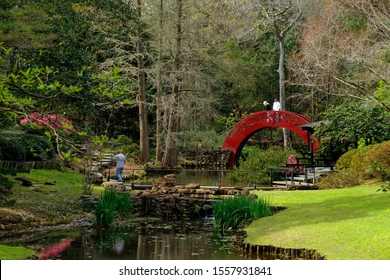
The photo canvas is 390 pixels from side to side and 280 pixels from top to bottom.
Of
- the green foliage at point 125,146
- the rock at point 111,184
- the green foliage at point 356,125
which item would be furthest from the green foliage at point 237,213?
the green foliage at point 125,146

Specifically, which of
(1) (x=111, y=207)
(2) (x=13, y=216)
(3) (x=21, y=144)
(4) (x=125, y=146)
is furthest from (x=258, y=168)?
(2) (x=13, y=216)

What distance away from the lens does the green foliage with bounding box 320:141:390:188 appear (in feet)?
80.0

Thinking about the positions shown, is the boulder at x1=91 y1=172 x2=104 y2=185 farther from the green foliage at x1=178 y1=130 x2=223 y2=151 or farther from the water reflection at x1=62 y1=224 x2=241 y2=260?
the green foliage at x1=178 y1=130 x2=223 y2=151

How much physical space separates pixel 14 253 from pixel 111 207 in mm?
5223

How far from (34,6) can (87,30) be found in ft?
5.60

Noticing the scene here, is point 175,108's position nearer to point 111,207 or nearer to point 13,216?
point 111,207

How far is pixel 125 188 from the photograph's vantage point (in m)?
24.6

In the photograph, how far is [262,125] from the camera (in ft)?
118

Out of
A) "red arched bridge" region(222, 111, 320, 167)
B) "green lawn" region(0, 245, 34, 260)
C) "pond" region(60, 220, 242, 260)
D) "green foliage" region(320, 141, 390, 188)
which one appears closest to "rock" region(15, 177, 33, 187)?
"pond" region(60, 220, 242, 260)

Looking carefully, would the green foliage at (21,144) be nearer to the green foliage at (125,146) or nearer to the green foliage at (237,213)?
the green foliage at (237,213)

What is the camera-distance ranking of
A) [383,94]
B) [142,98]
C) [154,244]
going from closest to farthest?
[154,244]
[383,94]
[142,98]

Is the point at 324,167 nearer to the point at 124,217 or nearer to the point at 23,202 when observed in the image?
the point at 124,217

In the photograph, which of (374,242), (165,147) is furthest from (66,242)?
(165,147)

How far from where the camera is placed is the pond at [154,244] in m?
15.4
